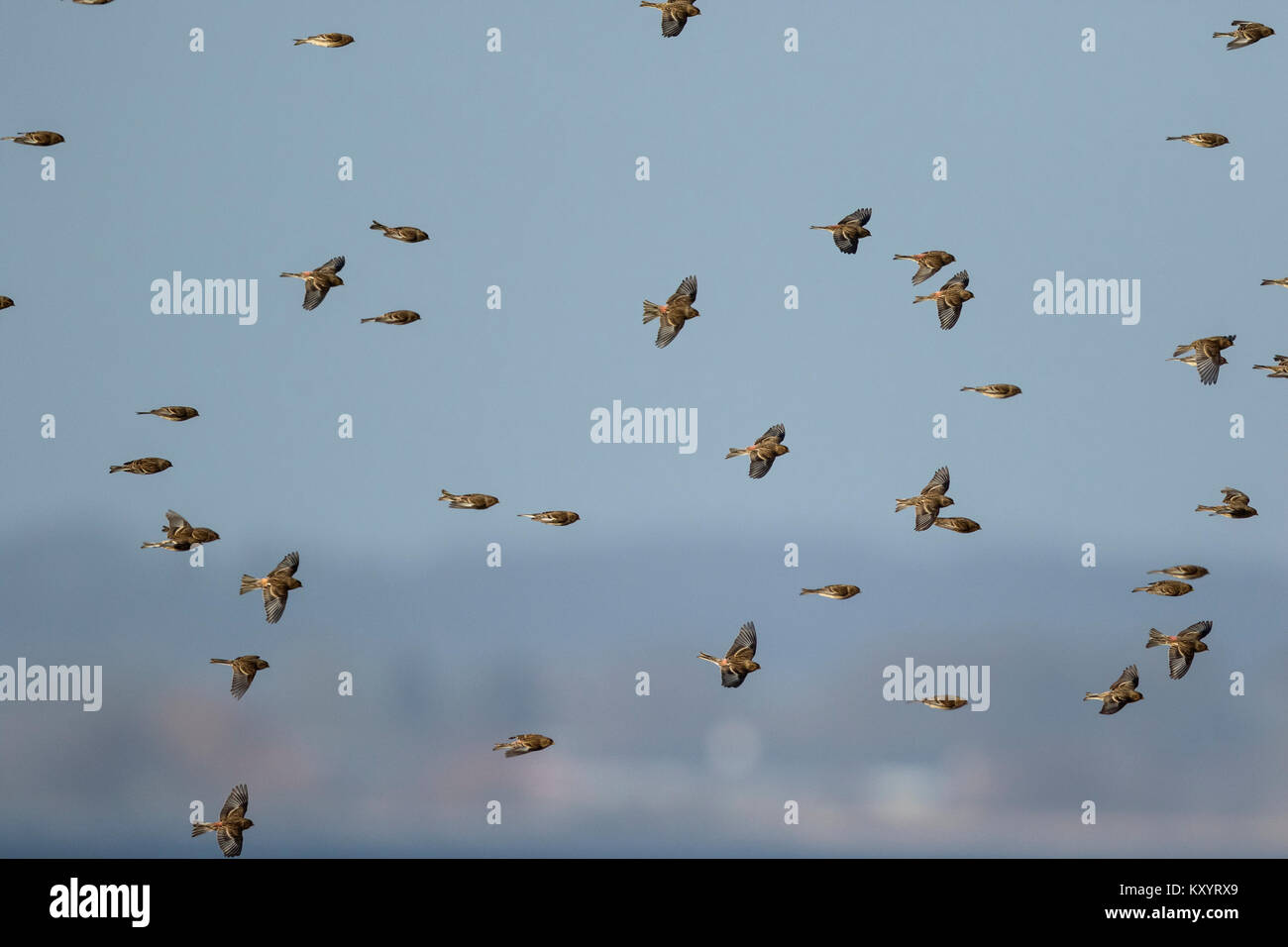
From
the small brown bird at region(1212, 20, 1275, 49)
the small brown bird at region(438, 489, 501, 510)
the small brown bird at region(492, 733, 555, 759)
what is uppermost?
the small brown bird at region(1212, 20, 1275, 49)

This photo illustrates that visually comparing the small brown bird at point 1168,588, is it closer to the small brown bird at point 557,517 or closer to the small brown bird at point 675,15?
the small brown bird at point 557,517

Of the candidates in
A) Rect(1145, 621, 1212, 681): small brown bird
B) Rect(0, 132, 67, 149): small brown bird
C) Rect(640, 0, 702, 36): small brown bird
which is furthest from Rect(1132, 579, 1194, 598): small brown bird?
Rect(0, 132, 67, 149): small brown bird

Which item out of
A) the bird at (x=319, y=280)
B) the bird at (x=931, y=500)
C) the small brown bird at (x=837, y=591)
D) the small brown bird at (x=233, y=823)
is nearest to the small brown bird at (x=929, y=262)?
the bird at (x=931, y=500)

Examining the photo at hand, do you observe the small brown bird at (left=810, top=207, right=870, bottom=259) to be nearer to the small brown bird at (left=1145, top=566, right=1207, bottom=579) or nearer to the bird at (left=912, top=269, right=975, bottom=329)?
the bird at (left=912, top=269, right=975, bottom=329)

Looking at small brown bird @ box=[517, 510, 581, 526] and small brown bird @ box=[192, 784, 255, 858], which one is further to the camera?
small brown bird @ box=[517, 510, 581, 526]

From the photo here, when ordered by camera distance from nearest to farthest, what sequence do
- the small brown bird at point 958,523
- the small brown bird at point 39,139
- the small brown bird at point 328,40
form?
the small brown bird at point 39,139 < the small brown bird at point 958,523 < the small brown bird at point 328,40
